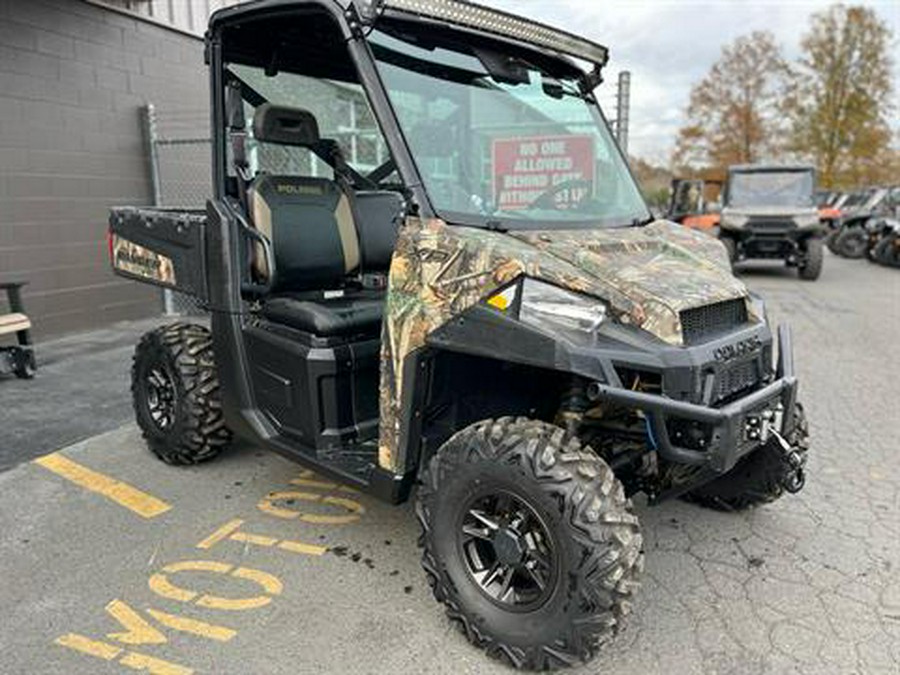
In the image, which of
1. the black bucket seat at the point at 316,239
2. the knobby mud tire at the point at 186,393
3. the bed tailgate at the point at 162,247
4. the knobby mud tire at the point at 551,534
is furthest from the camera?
the knobby mud tire at the point at 186,393

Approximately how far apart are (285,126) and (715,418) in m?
2.39

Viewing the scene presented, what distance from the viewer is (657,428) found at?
91.4 inches

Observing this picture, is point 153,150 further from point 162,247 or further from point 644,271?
point 644,271

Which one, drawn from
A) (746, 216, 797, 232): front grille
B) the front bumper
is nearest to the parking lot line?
the front bumper

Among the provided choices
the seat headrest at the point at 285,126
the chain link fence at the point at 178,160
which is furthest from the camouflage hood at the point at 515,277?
the chain link fence at the point at 178,160

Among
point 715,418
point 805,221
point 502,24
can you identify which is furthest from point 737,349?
point 805,221

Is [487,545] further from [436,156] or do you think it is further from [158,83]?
[158,83]

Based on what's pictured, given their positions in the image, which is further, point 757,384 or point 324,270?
point 324,270

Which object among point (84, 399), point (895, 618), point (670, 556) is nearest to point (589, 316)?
point (670, 556)

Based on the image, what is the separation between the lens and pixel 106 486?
3877 millimetres

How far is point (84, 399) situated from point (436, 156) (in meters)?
3.86

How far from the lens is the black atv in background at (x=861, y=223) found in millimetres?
16578

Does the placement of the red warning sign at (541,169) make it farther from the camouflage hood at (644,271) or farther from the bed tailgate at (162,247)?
the bed tailgate at (162,247)

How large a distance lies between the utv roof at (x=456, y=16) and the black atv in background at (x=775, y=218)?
10140mm
